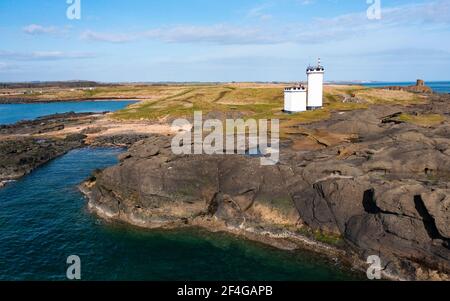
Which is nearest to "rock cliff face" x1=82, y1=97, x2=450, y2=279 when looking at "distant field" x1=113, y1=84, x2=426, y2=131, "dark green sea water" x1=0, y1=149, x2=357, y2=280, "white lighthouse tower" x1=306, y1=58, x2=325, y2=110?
"dark green sea water" x1=0, y1=149, x2=357, y2=280

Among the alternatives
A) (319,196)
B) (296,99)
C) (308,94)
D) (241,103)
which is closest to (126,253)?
(319,196)

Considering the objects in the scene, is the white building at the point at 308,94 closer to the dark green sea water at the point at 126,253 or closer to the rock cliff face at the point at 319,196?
the rock cliff face at the point at 319,196

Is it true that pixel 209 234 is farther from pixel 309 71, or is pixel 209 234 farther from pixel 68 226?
pixel 309 71

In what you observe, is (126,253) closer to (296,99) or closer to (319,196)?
(319,196)

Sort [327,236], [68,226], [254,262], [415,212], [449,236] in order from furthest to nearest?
[68,226]
[327,236]
[254,262]
[415,212]
[449,236]

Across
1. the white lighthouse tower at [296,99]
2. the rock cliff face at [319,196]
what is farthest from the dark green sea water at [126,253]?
the white lighthouse tower at [296,99]

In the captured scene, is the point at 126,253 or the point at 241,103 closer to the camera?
the point at 126,253

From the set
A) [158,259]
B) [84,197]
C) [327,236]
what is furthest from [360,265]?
[84,197]

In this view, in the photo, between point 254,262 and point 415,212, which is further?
point 254,262
